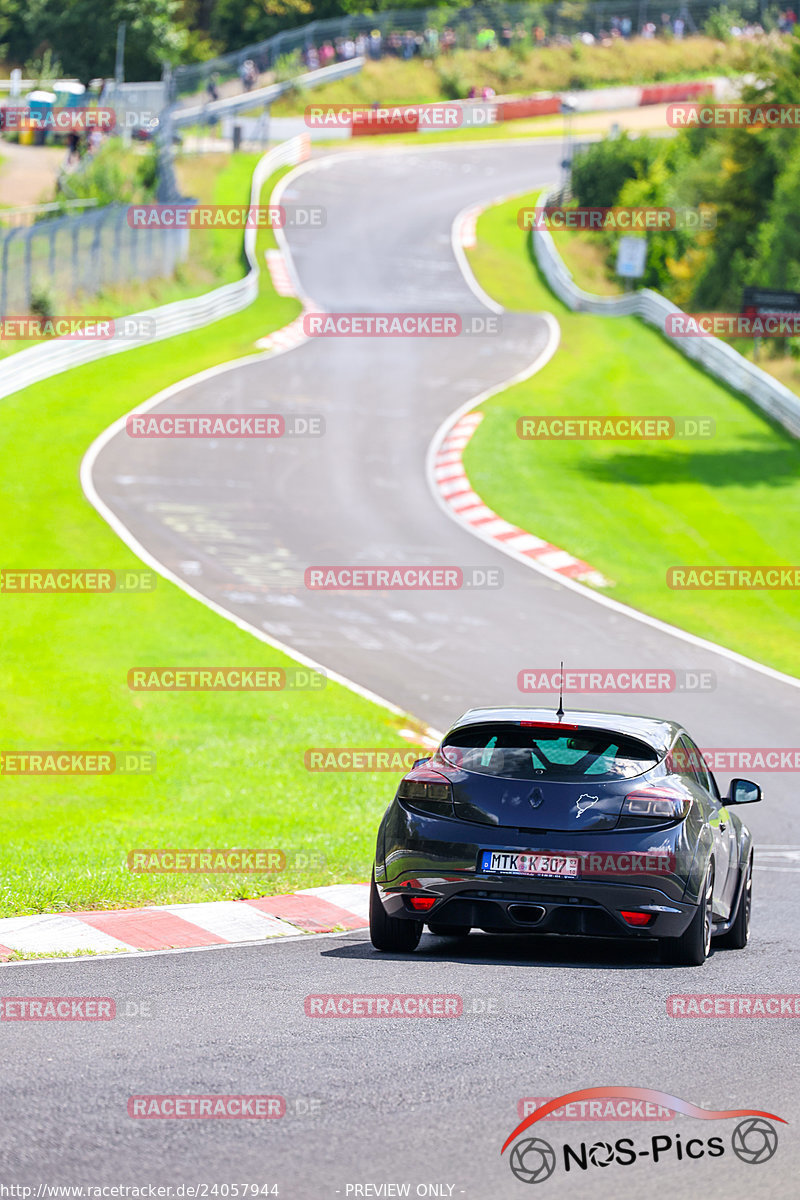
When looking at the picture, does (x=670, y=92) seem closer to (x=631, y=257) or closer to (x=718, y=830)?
(x=631, y=257)

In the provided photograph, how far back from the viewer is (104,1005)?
7.26m

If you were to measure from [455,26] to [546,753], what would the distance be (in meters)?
93.2

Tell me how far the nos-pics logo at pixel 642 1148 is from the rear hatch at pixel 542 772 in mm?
2705

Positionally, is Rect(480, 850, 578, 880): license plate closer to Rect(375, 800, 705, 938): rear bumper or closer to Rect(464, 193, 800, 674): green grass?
Rect(375, 800, 705, 938): rear bumper

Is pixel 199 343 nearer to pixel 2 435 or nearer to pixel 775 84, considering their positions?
pixel 2 435

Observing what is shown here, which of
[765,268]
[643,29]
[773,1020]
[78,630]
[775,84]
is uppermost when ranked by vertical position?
[643,29]

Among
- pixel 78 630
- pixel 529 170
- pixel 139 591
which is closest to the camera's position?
pixel 78 630

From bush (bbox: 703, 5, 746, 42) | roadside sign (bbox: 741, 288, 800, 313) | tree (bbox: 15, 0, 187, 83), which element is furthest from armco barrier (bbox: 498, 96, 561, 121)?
roadside sign (bbox: 741, 288, 800, 313)

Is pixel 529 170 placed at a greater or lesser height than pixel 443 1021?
greater

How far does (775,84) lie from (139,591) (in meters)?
43.6

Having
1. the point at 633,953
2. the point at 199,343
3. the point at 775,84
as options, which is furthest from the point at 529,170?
the point at 633,953

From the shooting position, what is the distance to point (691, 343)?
154ft

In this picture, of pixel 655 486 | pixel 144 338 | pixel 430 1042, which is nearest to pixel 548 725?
pixel 430 1042

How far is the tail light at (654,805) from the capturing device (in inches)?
336
